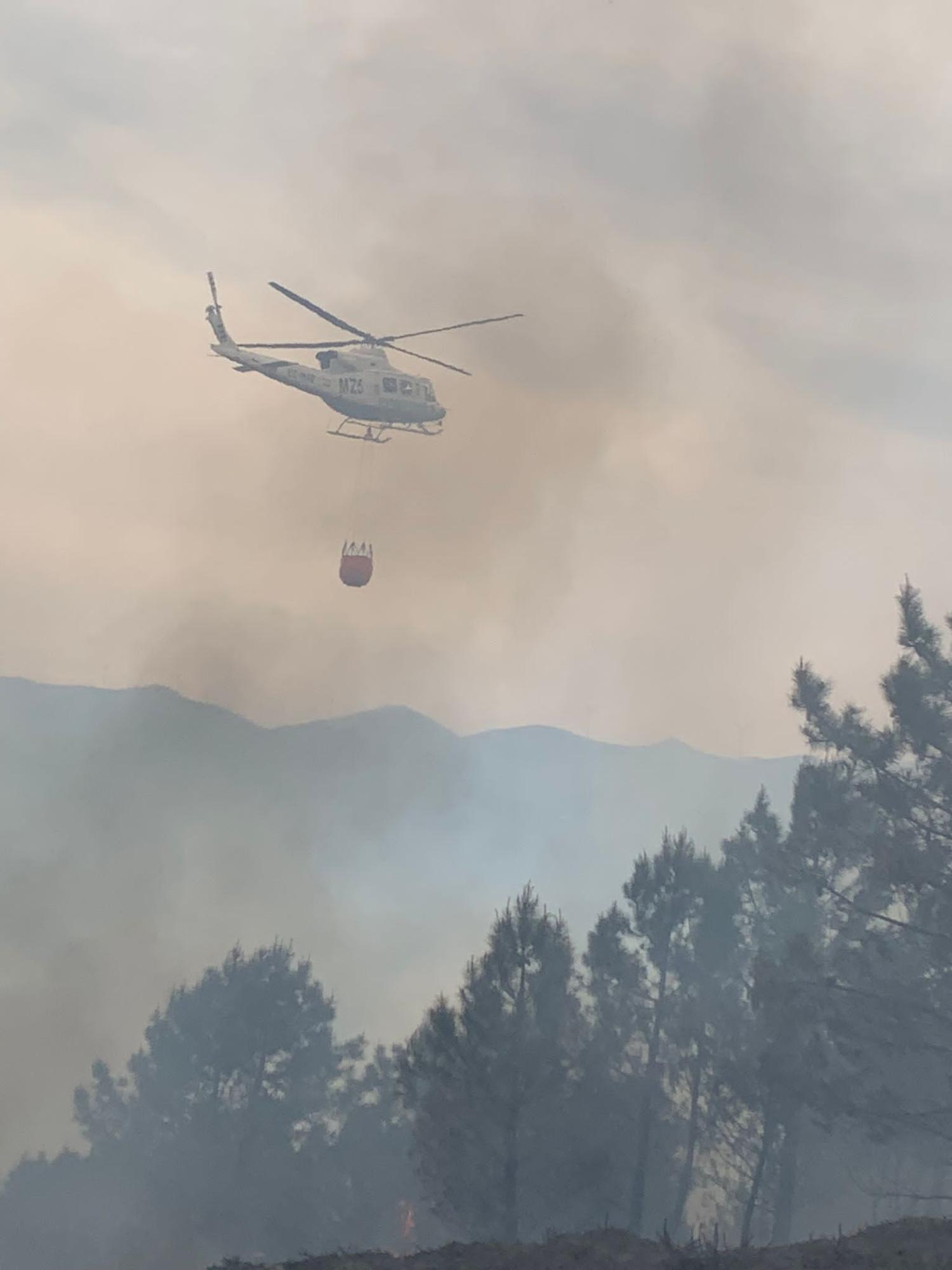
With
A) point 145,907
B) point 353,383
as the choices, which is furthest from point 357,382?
point 145,907

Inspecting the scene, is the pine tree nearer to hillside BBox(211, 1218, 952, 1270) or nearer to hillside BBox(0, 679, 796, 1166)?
hillside BBox(211, 1218, 952, 1270)

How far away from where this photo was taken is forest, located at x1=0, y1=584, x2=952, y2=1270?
28.3m

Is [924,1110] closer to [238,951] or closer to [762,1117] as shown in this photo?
[762,1117]

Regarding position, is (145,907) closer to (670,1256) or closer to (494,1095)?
(494,1095)

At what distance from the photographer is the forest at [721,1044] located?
92.8 ft

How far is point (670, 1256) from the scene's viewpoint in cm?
1548

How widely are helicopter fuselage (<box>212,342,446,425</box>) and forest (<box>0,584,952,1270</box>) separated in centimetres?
3550

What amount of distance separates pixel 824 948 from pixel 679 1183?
729 centimetres

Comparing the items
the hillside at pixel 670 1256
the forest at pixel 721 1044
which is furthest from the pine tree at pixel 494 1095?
the hillside at pixel 670 1256

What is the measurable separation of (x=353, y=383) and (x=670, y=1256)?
59359 mm

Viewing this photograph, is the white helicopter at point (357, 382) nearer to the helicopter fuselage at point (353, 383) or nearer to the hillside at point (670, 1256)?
the helicopter fuselage at point (353, 383)

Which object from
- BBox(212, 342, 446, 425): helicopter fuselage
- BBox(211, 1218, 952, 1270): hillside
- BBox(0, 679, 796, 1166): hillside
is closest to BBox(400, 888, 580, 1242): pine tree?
BBox(211, 1218, 952, 1270): hillside

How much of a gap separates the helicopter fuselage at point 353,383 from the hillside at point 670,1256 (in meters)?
57.6

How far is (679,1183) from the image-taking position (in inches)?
1423
